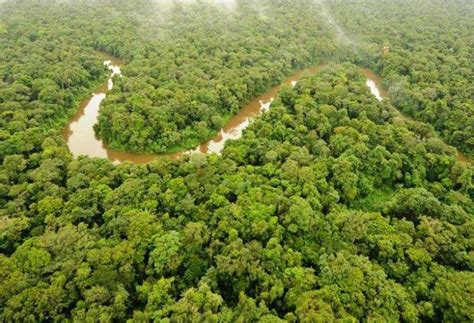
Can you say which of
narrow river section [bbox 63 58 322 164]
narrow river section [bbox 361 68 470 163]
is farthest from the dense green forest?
narrow river section [bbox 361 68 470 163]

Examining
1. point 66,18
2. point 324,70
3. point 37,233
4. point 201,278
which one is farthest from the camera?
point 66,18

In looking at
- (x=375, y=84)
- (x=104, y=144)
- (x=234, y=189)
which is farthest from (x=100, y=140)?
(x=375, y=84)

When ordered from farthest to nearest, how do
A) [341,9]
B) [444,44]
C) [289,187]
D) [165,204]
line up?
[341,9] → [444,44] → [289,187] → [165,204]

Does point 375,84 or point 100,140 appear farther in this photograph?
point 375,84

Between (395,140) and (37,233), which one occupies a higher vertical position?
(395,140)

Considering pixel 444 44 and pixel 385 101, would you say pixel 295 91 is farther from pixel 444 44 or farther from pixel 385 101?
pixel 444 44

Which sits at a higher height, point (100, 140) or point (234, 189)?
point (234, 189)

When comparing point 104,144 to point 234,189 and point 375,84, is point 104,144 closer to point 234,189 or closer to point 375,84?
point 234,189

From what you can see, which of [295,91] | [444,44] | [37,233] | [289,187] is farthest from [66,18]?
[444,44]

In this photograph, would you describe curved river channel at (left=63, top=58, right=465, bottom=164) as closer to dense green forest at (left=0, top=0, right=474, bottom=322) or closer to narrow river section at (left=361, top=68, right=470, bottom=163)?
narrow river section at (left=361, top=68, right=470, bottom=163)
